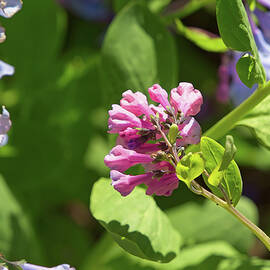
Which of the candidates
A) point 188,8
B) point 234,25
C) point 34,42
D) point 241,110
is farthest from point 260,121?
point 34,42

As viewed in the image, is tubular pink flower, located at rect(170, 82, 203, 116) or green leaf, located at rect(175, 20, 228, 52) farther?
green leaf, located at rect(175, 20, 228, 52)

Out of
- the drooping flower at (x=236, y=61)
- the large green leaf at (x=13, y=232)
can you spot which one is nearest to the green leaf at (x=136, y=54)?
the drooping flower at (x=236, y=61)

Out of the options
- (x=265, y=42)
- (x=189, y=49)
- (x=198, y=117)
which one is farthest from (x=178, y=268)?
(x=189, y=49)

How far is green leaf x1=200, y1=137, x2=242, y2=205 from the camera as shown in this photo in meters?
0.62

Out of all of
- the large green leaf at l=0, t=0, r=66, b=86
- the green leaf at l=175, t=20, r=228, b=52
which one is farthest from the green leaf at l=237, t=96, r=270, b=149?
the large green leaf at l=0, t=0, r=66, b=86

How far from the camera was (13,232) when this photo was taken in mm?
944

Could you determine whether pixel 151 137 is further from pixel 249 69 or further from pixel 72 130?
pixel 72 130

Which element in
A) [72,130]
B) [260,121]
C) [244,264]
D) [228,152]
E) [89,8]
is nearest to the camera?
[228,152]

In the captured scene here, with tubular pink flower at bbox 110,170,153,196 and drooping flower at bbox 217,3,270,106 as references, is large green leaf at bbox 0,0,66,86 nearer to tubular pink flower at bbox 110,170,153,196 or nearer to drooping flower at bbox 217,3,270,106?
drooping flower at bbox 217,3,270,106

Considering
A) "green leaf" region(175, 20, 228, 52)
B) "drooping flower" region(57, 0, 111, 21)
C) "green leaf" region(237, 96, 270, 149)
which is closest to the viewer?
"green leaf" region(237, 96, 270, 149)

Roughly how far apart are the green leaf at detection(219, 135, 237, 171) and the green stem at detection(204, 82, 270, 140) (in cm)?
18

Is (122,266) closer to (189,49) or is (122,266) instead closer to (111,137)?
(111,137)

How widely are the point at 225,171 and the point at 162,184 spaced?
0.07m

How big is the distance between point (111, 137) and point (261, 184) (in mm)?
864
